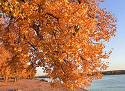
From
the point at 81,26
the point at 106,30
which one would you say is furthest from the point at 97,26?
the point at 81,26

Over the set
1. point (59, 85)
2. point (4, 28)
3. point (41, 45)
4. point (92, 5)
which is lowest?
point (59, 85)

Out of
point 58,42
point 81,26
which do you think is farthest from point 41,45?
point 81,26

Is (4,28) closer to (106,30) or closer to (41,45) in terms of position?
(41,45)

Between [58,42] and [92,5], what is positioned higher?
[92,5]

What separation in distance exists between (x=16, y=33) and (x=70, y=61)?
16.1 ft

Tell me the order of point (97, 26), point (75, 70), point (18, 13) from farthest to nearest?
point (97, 26)
point (75, 70)
point (18, 13)

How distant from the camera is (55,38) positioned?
27.2 metres

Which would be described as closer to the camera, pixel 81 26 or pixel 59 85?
pixel 81 26

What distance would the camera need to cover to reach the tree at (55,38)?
26516 millimetres

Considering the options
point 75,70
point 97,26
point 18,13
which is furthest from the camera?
point 97,26

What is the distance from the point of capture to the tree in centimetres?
2652

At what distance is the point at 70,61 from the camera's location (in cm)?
2778

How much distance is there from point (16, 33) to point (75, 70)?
5522mm

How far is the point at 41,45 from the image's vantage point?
2742 cm
